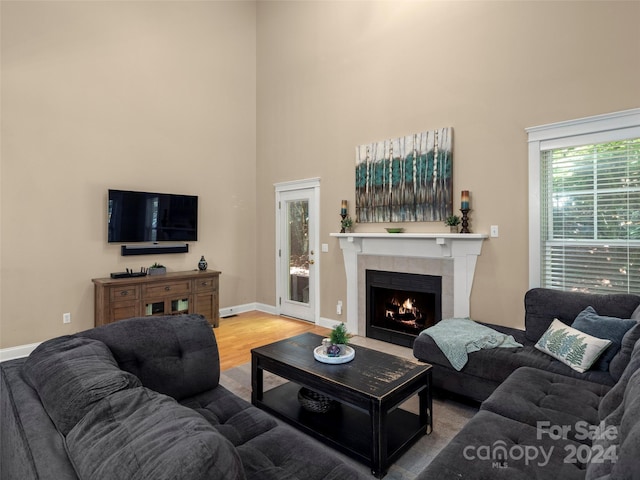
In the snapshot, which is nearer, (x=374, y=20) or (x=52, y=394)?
(x=52, y=394)

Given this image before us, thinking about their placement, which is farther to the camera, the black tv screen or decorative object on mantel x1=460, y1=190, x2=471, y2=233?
the black tv screen

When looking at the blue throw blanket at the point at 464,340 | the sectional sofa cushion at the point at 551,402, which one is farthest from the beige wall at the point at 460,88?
the sectional sofa cushion at the point at 551,402

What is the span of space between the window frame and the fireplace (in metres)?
1.04

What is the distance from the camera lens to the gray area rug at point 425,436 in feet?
6.86

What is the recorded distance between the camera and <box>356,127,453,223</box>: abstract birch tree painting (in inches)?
161

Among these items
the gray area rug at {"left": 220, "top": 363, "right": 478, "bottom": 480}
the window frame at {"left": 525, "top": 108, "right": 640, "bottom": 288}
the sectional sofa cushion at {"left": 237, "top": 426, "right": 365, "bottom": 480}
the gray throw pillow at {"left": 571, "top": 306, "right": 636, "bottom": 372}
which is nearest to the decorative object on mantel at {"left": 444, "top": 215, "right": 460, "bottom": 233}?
the window frame at {"left": 525, "top": 108, "right": 640, "bottom": 288}

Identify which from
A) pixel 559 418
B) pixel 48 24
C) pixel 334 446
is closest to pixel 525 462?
pixel 559 418

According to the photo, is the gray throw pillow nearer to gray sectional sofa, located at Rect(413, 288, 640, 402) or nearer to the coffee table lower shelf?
gray sectional sofa, located at Rect(413, 288, 640, 402)

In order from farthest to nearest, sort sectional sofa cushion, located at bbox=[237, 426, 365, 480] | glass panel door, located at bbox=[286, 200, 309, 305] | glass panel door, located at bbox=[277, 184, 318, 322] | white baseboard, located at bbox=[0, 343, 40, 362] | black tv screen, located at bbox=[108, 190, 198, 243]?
1. glass panel door, located at bbox=[286, 200, 309, 305]
2. glass panel door, located at bbox=[277, 184, 318, 322]
3. black tv screen, located at bbox=[108, 190, 198, 243]
4. white baseboard, located at bbox=[0, 343, 40, 362]
5. sectional sofa cushion, located at bbox=[237, 426, 365, 480]

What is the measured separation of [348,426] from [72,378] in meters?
1.75

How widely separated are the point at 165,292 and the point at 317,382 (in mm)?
3289

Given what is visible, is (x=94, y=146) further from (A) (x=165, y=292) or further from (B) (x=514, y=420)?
(B) (x=514, y=420)

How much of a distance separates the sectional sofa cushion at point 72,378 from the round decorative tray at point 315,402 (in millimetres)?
1465

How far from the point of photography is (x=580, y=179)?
3299 mm
